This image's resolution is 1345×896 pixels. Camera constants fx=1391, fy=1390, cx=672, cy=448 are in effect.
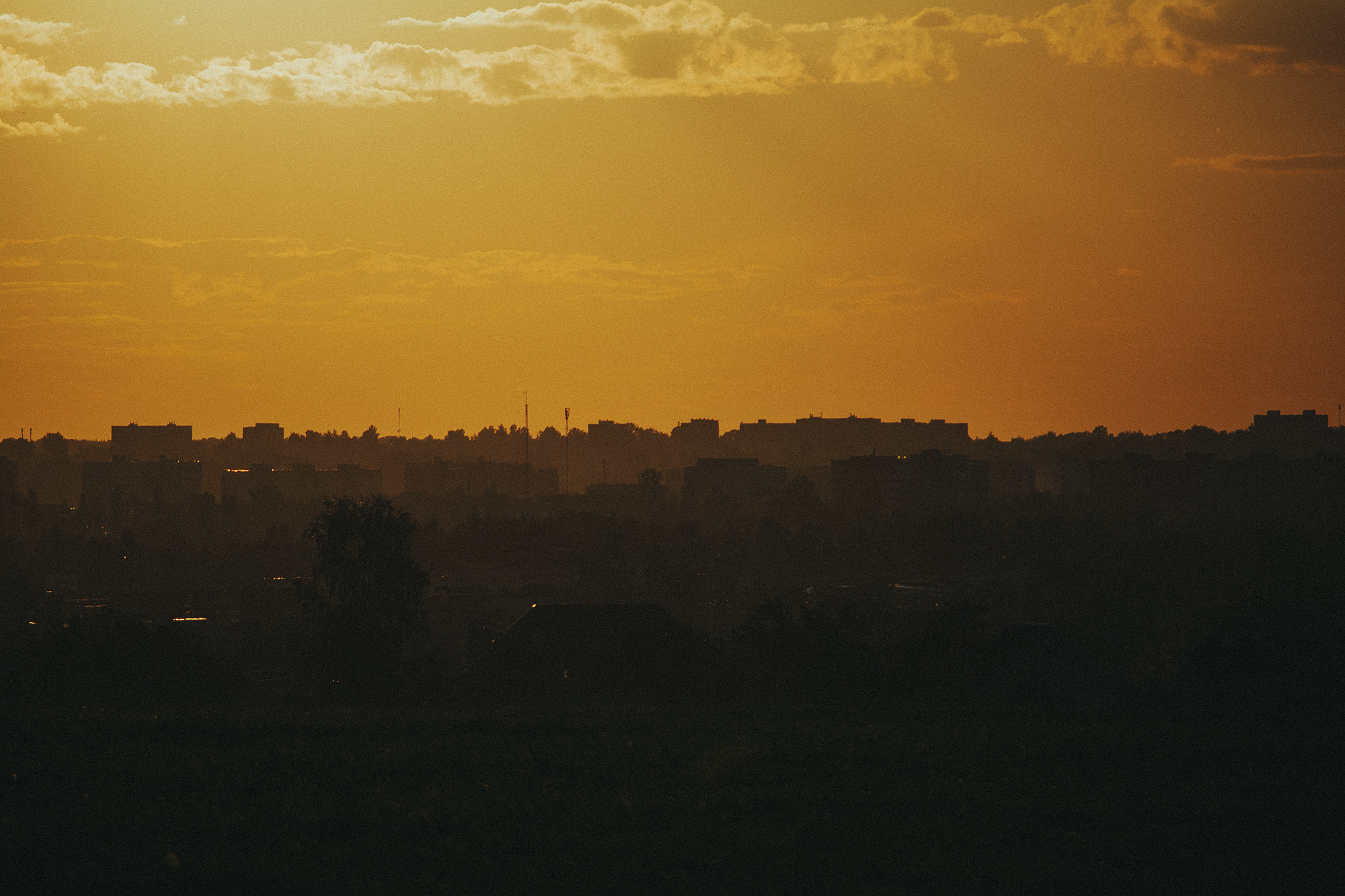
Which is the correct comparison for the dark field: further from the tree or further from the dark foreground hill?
the tree

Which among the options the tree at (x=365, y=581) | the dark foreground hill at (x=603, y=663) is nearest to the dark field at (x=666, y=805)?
the dark foreground hill at (x=603, y=663)

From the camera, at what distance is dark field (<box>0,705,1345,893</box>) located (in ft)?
44.9

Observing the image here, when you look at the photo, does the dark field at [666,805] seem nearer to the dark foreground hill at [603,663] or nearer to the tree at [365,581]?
the dark foreground hill at [603,663]

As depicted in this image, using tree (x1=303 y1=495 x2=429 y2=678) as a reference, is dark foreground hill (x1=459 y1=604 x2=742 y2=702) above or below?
below

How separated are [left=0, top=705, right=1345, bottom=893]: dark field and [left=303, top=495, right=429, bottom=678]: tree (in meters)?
26.7

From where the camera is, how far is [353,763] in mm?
19219

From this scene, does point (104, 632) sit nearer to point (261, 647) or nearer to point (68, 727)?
point (261, 647)

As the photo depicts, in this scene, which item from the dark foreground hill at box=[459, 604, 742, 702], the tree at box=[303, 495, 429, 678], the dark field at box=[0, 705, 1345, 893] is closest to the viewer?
the dark field at box=[0, 705, 1345, 893]

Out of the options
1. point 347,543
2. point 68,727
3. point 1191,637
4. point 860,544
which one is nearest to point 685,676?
point 347,543

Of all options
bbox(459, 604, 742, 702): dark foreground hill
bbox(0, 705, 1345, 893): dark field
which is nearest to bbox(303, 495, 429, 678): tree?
bbox(459, 604, 742, 702): dark foreground hill

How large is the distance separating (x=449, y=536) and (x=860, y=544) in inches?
1764

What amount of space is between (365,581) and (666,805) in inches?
1499

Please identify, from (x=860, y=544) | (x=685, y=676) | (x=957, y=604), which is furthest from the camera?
(x=860, y=544)

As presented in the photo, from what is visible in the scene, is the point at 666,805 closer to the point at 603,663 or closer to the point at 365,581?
the point at 603,663
